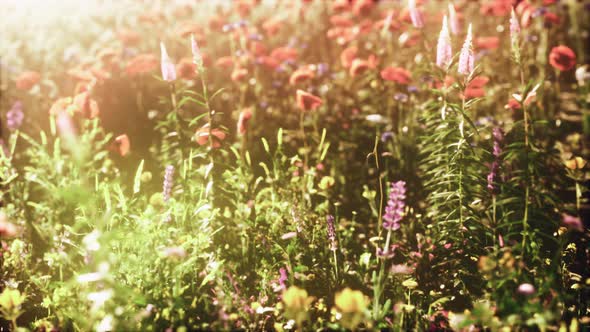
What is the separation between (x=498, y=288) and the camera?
1653mm

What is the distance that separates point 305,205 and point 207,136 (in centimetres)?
61

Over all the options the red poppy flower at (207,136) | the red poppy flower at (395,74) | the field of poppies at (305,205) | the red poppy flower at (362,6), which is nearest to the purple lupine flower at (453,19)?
the field of poppies at (305,205)

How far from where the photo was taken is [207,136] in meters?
2.40

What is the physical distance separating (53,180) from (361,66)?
2.09 m

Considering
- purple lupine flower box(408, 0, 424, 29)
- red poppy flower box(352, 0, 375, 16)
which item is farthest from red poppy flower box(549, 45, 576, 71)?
red poppy flower box(352, 0, 375, 16)

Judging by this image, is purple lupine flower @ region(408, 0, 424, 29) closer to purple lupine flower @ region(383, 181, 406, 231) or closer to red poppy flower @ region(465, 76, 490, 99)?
red poppy flower @ region(465, 76, 490, 99)

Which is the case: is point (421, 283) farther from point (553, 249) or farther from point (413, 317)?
point (553, 249)

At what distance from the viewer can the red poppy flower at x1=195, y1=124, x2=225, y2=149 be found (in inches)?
91.2

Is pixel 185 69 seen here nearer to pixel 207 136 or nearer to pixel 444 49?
pixel 207 136

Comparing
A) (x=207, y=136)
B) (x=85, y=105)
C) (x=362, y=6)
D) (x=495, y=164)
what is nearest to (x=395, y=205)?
(x=495, y=164)

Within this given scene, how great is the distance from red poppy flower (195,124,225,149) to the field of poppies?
1 centimetres

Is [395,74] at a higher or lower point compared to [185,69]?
lower

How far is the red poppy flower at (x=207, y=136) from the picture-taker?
232 centimetres

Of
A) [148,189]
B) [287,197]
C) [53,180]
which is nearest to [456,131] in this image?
[287,197]
